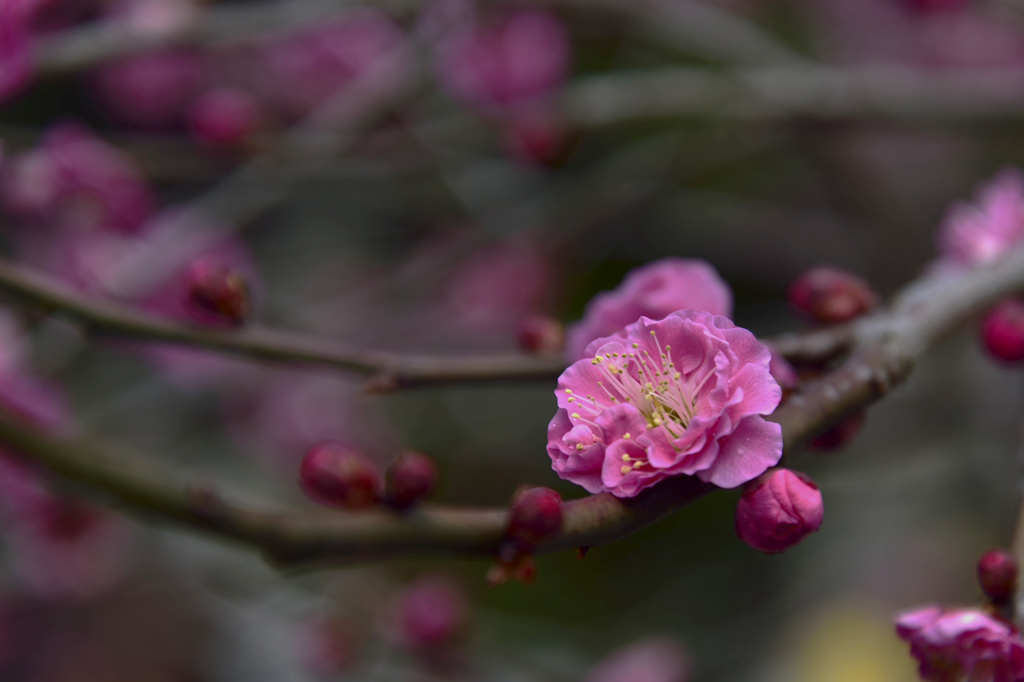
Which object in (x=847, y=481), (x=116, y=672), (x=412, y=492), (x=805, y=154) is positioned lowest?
(x=116, y=672)

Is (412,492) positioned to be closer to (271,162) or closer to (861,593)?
(271,162)

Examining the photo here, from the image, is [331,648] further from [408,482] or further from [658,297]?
[658,297]

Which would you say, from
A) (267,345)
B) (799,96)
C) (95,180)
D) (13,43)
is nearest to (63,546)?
(95,180)

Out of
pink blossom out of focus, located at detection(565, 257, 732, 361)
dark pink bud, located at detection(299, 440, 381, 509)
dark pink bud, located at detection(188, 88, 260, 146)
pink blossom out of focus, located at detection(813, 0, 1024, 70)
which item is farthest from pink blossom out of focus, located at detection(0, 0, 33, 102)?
pink blossom out of focus, located at detection(813, 0, 1024, 70)

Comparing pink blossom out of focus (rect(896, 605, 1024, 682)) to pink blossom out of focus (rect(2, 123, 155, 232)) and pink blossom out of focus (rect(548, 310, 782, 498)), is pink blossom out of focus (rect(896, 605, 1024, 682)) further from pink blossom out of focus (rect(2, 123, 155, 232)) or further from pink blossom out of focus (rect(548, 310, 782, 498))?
pink blossom out of focus (rect(2, 123, 155, 232))

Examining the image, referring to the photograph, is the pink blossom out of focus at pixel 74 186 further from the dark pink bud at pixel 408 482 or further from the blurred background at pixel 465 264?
the dark pink bud at pixel 408 482

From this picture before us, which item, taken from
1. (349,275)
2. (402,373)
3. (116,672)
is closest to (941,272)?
(402,373)
